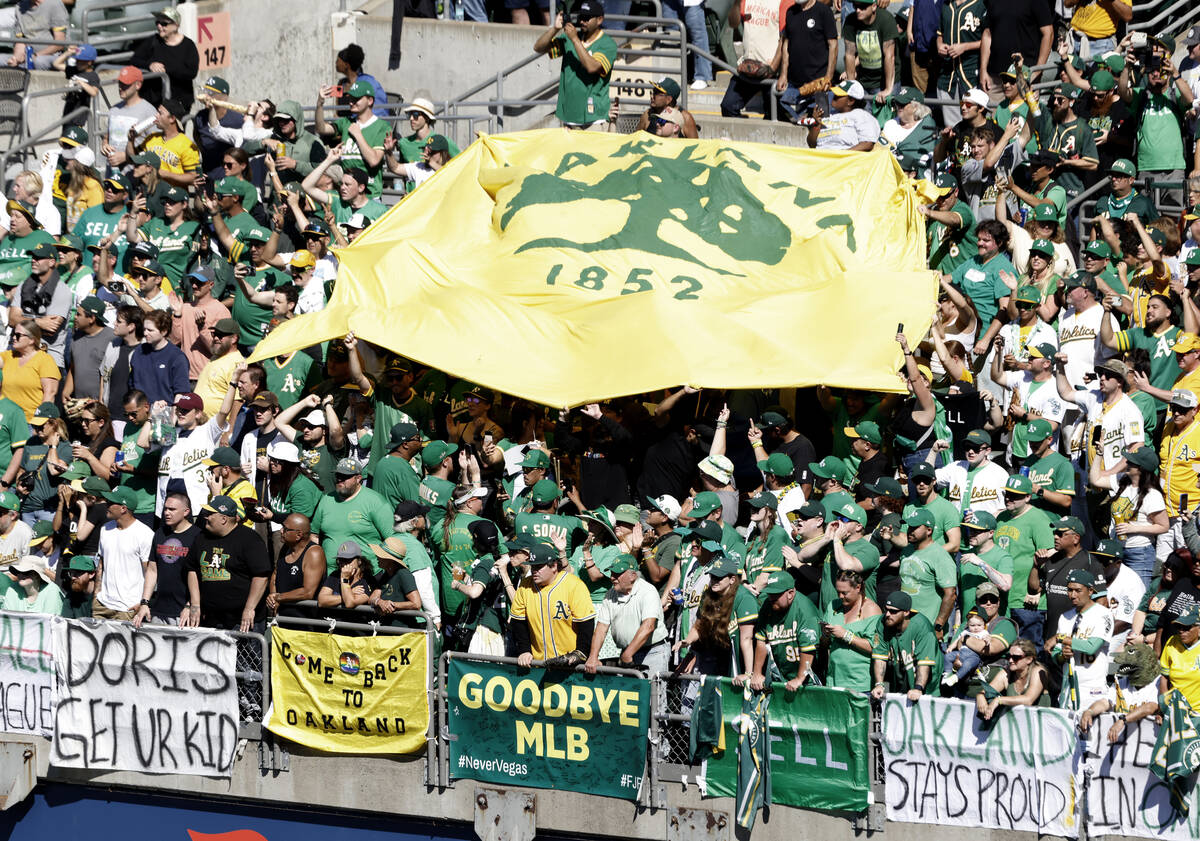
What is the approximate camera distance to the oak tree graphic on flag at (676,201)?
53.6 feet

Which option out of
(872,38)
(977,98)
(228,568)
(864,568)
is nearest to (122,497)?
(228,568)

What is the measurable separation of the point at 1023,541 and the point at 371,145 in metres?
8.22

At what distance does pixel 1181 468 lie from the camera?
14.3 metres

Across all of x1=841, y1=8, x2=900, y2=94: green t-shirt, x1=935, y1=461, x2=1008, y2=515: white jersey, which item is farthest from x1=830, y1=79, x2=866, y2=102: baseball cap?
x1=935, y1=461, x2=1008, y2=515: white jersey

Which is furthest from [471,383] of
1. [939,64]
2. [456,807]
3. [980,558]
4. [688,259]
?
[939,64]

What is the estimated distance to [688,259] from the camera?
53.1 ft

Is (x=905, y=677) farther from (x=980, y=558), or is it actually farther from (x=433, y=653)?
(x=433, y=653)

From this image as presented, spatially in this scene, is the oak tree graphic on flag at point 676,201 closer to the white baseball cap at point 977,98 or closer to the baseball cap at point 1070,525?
the white baseball cap at point 977,98

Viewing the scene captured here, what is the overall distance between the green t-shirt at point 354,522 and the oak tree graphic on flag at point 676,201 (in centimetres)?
300

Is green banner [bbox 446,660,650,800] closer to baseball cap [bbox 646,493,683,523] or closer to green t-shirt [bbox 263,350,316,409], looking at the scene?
baseball cap [bbox 646,493,683,523]

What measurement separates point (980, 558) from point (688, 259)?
400 centimetres

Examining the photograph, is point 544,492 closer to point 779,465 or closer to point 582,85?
point 779,465

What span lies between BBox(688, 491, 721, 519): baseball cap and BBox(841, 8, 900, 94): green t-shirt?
22.8ft

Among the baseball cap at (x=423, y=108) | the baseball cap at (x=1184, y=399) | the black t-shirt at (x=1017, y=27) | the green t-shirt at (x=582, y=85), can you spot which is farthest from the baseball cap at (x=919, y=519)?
the baseball cap at (x=423, y=108)
